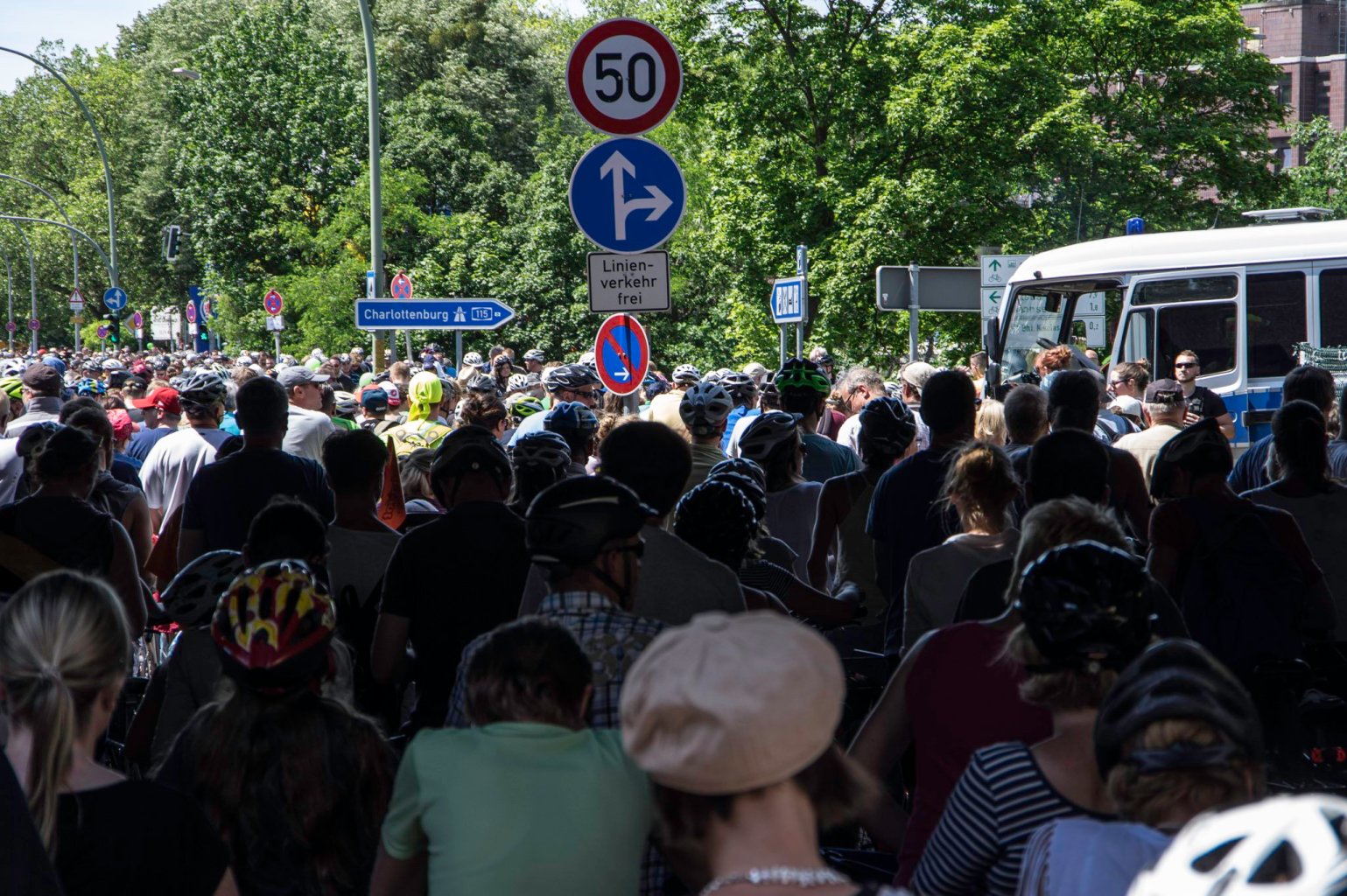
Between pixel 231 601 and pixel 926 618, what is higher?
pixel 231 601

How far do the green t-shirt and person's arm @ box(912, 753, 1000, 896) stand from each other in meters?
0.51

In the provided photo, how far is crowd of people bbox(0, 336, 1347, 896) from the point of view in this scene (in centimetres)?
205

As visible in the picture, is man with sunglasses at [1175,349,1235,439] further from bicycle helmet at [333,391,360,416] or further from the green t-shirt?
the green t-shirt

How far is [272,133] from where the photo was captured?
45.8 meters

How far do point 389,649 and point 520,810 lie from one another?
6.46 feet

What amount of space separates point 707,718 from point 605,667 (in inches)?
59.8

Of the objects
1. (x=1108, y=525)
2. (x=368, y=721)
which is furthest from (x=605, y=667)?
(x=1108, y=525)

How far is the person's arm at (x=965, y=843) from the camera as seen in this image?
2.69m

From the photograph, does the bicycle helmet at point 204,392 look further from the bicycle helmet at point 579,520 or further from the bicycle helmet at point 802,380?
the bicycle helmet at point 579,520

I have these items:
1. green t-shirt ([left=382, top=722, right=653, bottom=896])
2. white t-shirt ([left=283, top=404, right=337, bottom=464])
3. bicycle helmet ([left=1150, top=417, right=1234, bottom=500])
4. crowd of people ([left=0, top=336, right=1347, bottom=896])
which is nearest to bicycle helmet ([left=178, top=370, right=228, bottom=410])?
white t-shirt ([left=283, top=404, right=337, bottom=464])

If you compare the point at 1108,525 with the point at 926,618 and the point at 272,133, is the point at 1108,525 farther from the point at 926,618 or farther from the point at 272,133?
the point at 272,133

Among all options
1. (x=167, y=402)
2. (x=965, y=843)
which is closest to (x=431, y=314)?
(x=167, y=402)

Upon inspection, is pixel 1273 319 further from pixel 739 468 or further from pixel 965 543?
pixel 965 543

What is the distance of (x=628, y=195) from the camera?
8.12m
